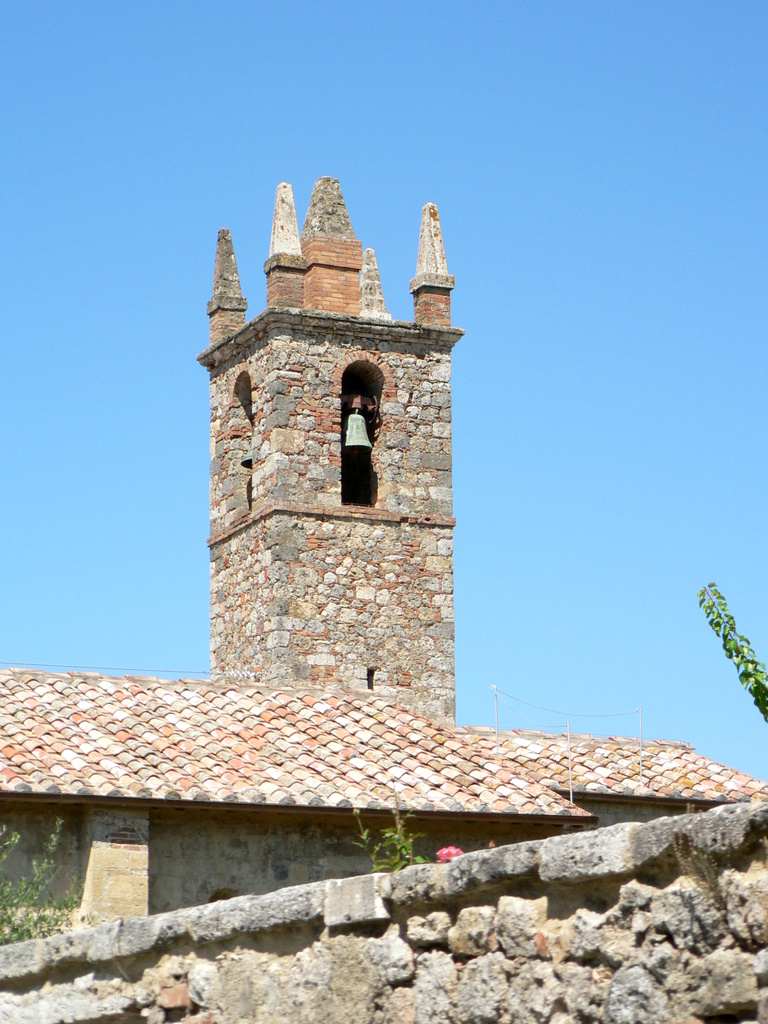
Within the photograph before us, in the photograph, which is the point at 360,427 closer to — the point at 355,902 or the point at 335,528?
the point at 335,528

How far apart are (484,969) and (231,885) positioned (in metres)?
9.18

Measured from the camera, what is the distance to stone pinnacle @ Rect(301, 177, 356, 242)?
798 inches

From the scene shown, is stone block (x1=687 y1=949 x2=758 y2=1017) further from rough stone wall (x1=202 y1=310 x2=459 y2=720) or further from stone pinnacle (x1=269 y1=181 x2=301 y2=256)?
stone pinnacle (x1=269 y1=181 x2=301 y2=256)

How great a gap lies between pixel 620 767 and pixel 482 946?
42.3 ft

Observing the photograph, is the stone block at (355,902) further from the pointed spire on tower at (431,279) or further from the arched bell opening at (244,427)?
the pointed spire on tower at (431,279)

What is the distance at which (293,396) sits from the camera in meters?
19.6

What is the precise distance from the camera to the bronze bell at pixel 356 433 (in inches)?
776

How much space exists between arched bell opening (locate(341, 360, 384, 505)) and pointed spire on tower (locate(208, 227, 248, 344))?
1.96 m

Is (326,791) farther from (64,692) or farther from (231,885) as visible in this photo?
(64,692)

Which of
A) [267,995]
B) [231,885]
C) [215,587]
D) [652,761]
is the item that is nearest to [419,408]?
[215,587]

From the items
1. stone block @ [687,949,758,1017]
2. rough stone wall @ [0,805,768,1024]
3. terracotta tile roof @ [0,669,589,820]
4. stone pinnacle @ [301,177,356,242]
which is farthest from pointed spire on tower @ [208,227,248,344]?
stone block @ [687,949,758,1017]

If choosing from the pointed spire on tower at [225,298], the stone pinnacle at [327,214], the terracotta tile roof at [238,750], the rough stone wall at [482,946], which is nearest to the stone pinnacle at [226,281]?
the pointed spire on tower at [225,298]

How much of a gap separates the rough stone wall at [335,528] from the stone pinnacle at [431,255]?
706mm

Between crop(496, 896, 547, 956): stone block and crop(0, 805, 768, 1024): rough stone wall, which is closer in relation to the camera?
crop(0, 805, 768, 1024): rough stone wall
